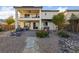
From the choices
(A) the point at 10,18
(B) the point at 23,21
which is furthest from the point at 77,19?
(A) the point at 10,18

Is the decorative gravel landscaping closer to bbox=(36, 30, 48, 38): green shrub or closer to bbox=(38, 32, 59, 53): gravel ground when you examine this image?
bbox=(38, 32, 59, 53): gravel ground

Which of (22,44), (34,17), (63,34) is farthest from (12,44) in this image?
(63,34)

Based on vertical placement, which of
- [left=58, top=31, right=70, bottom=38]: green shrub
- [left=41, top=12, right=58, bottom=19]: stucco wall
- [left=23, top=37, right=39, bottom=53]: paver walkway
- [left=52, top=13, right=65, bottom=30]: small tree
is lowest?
[left=23, top=37, right=39, bottom=53]: paver walkway

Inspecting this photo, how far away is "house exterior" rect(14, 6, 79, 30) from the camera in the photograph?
10.8ft

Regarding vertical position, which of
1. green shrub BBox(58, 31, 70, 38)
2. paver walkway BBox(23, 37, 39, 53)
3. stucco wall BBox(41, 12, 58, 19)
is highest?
stucco wall BBox(41, 12, 58, 19)

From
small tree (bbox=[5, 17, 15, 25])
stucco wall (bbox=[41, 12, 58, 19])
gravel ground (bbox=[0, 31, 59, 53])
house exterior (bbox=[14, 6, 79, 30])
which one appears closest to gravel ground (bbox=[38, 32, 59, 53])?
gravel ground (bbox=[0, 31, 59, 53])

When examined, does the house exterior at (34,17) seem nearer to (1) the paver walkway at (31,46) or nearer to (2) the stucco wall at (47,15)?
(2) the stucco wall at (47,15)

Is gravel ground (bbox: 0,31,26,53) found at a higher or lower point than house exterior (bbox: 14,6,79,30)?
lower

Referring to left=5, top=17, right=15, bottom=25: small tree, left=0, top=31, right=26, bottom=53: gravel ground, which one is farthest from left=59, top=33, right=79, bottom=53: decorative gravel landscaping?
left=5, top=17, right=15, bottom=25: small tree

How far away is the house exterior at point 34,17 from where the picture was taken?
10.8 feet

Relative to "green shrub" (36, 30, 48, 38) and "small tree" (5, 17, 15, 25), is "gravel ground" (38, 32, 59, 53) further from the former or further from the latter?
"small tree" (5, 17, 15, 25)

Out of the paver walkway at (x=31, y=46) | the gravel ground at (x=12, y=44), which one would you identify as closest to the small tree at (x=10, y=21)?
the gravel ground at (x=12, y=44)

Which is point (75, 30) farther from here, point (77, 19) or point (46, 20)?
point (46, 20)
